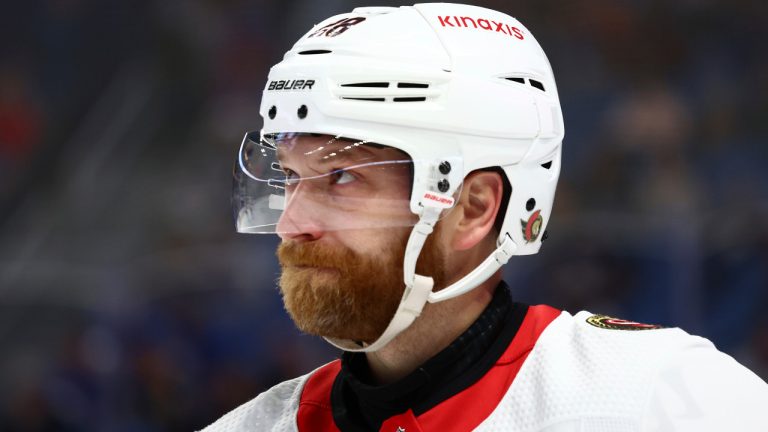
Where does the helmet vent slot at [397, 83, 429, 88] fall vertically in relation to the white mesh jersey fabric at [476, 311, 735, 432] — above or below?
above

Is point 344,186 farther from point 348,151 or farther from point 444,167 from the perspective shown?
point 444,167

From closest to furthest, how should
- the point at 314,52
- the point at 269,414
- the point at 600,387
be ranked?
the point at 600,387
the point at 314,52
the point at 269,414

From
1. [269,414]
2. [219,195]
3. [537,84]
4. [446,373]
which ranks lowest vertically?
[219,195]

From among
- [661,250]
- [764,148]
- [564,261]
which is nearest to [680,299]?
[661,250]

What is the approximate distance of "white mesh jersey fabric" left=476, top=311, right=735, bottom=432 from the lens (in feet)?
4.91

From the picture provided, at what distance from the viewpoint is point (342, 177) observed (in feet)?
5.46

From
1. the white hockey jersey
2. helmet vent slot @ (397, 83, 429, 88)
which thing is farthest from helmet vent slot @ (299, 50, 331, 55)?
the white hockey jersey

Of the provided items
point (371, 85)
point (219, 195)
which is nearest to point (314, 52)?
point (371, 85)

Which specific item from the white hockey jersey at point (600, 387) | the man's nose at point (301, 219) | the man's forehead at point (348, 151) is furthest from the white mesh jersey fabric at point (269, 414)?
the man's forehead at point (348, 151)

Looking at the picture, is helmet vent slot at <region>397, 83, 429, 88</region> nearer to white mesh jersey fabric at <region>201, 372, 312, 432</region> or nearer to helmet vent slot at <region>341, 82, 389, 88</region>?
helmet vent slot at <region>341, 82, 389, 88</region>

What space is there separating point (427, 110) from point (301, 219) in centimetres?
28

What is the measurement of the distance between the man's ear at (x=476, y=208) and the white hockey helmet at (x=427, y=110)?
0.03m

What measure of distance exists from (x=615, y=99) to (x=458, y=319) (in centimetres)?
198

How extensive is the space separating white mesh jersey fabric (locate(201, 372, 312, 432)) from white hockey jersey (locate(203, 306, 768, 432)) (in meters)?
0.26
